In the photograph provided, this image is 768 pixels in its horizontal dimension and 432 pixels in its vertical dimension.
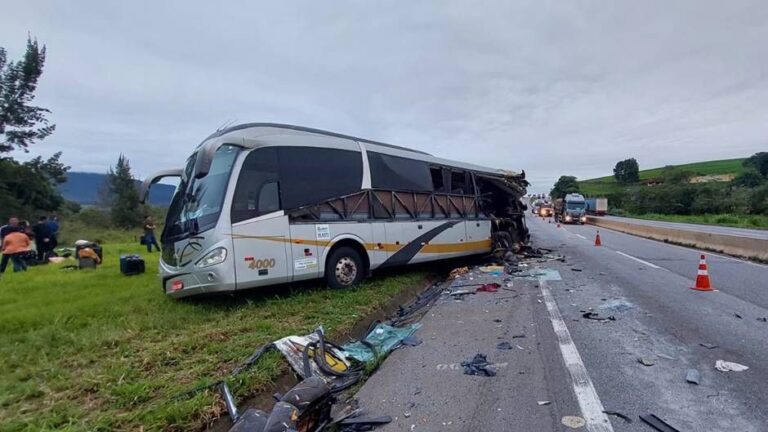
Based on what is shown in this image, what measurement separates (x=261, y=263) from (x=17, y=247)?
390 inches

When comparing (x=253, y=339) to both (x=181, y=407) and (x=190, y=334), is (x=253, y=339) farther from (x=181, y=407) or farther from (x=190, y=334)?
(x=181, y=407)

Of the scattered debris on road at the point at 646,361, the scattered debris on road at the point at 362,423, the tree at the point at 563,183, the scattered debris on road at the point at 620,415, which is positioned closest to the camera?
the scattered debris on road at the point at 620,415

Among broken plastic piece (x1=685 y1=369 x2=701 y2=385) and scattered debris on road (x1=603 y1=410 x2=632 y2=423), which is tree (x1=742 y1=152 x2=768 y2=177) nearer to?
broken plastic piece (x1=685 y1=369 x2=701 y2=385)

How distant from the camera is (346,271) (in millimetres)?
7359

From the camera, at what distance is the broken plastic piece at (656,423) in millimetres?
2783

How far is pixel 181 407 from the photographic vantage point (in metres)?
3.10

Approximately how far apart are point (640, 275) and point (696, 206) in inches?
2057

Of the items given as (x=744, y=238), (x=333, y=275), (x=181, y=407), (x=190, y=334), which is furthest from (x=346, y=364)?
(x=744, y=238)

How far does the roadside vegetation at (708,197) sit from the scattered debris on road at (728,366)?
120 ft

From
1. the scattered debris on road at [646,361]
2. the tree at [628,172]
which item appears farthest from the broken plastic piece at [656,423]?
the tree at [628,172]

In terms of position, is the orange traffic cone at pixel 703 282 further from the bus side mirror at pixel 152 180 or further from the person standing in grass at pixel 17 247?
the person standing in grass at pixel 17 247

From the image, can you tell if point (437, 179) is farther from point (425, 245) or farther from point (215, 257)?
point (215, 257)

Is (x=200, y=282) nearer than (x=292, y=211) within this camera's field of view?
Yes

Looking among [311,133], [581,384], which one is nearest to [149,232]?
[311,133]
